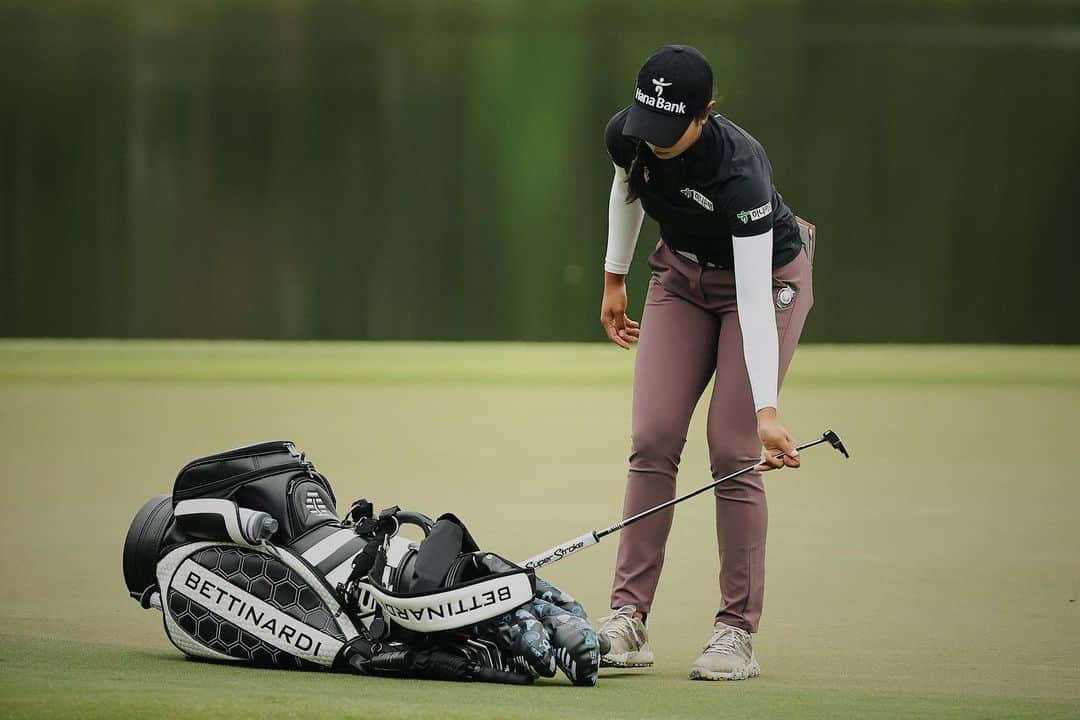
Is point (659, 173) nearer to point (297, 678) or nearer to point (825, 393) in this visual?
point (297, 678)

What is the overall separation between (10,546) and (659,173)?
8.68 ft

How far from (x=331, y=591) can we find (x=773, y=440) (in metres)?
0.98

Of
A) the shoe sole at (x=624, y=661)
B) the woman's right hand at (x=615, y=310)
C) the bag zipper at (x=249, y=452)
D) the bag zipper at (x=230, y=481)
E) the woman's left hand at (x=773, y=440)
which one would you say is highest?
the woman's right hand at (x=615, y=310)

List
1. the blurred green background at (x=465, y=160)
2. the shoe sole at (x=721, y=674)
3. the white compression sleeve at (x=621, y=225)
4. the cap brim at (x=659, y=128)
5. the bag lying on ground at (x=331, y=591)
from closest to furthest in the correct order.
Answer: the bag lying on ground at (x=331, y=591), the cap brim at (x=659, y=128), the shoe sole at (x=721, y=674), the white compression sleeve at (x=621, y=225), the blurred green background at (x=465, y=160)

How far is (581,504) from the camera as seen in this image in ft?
19.1

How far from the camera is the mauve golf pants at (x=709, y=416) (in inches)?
140

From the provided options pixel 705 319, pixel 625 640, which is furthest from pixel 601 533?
pixel 705 319

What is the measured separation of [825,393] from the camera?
9.19 metres

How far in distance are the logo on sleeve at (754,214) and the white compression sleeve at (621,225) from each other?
0.35m

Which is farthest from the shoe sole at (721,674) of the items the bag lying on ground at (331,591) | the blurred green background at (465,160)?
the blurred green background at (465,160)

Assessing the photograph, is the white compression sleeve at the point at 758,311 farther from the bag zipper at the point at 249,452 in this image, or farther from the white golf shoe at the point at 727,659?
the bag zipper at the point at 249,452

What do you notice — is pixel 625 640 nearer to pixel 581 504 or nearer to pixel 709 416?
pixel 709 416

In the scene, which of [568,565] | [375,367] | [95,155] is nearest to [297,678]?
[568,565]

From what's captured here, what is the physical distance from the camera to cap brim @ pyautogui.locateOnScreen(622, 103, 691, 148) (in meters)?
3.28
